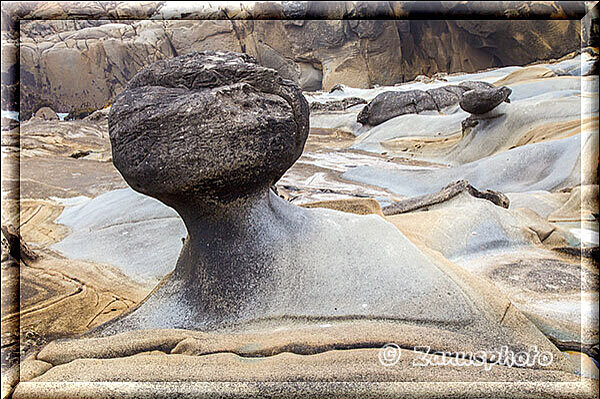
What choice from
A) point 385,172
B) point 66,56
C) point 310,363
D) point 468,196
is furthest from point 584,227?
point 66,56

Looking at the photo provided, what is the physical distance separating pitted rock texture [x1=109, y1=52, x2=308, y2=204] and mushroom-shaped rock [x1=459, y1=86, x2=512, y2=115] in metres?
4.33

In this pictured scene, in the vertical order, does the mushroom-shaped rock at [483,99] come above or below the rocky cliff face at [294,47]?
above

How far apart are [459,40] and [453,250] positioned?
14881 millimetres

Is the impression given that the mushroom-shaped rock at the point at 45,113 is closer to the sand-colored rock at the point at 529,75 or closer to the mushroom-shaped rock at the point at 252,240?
the sand-colored rock at the point at 529,75

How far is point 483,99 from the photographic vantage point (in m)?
5.28

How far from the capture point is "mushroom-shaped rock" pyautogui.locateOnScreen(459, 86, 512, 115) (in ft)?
17.2

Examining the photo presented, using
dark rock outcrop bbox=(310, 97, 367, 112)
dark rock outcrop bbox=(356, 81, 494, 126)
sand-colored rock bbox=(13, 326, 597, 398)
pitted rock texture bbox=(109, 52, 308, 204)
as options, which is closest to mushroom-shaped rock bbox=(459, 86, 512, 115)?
dark rock outcrop bbox=(356, 81, 494, 126)

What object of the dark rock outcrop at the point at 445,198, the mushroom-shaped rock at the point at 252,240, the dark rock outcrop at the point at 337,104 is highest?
the mushroom-shaped rock at the point at 252,240

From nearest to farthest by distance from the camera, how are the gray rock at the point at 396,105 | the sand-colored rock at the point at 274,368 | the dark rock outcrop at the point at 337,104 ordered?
the sand-colored rock at the point at 274,368, the gray rock at the point at 396,105, the dark rock outcrop at the point at 337,104

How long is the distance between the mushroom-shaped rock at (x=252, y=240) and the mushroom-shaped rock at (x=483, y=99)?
422 cm

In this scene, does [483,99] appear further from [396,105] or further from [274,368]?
[274,368]

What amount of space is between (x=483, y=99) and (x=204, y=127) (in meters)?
4.63

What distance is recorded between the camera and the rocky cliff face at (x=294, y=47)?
13.4 m

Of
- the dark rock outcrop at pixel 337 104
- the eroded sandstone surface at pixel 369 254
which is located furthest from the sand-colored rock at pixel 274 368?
the dark rock outcrop at pixel 337 104
